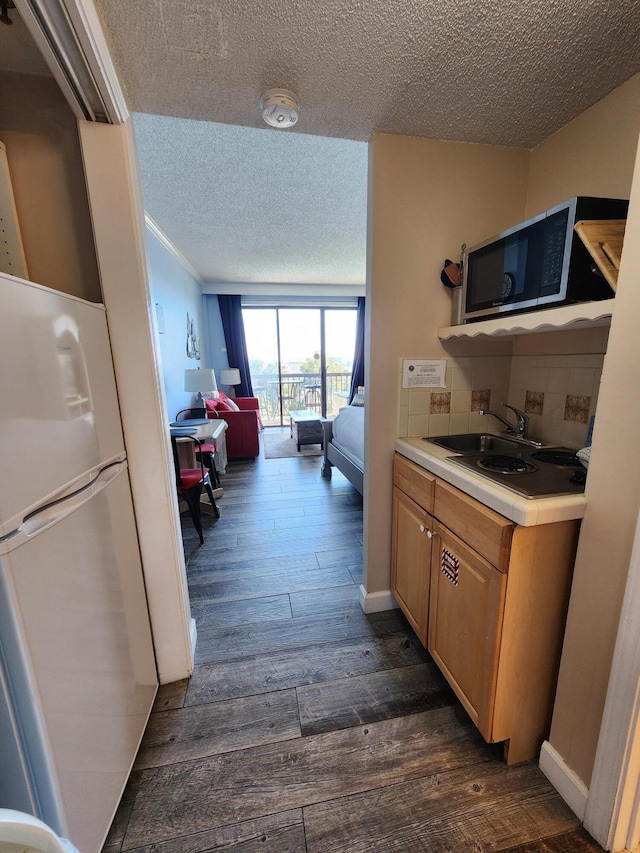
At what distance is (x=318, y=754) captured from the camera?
1.18 m

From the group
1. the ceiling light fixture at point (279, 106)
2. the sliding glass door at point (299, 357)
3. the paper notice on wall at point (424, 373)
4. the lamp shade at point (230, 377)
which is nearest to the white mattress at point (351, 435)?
the paper notice on wall at point (424, 373)

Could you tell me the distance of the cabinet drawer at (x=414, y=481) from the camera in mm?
1373

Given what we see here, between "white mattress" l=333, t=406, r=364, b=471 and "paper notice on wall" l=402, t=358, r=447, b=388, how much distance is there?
120 cm

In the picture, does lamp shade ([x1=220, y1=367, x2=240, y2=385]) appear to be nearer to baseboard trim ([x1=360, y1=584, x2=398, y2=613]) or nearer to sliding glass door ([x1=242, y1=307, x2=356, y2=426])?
sliding glass door ([x1=242, y1=307, x2=356, y2=426])

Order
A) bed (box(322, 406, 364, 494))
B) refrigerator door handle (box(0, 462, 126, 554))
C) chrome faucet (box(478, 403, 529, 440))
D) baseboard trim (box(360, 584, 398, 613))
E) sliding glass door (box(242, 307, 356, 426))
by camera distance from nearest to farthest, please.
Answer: refrigerator door handle (box(0, 462, 126, 554)), chrome faucet (box(478, 403, 529, 440)), baseboard trim (box(360, 584, 398, 613)), bed (box(322, 406, 364, 494)), sliding glass door (box(242, 307, 356, 426))

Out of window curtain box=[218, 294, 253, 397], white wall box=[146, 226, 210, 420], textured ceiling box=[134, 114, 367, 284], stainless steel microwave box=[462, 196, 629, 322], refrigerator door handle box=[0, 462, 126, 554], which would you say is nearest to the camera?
refrigerator door handle box=[0, 462, 126, 554]

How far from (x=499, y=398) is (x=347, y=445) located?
1.59 meters

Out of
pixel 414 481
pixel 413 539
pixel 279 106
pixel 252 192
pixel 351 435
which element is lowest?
pixel 413 539

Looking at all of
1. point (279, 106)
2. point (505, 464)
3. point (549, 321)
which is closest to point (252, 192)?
point (279, 106)

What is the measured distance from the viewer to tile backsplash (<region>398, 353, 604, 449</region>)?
150 cm

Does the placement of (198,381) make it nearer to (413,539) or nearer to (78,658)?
(413,539)

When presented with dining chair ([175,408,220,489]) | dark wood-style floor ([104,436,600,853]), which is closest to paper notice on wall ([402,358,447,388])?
dark wood-style floor ([104,436,600,853])

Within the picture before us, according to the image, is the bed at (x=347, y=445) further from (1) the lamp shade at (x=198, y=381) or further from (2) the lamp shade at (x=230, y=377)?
(2) the lamp shade at (x=230, y=377)

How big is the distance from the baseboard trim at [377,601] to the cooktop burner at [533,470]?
3.17 feet
